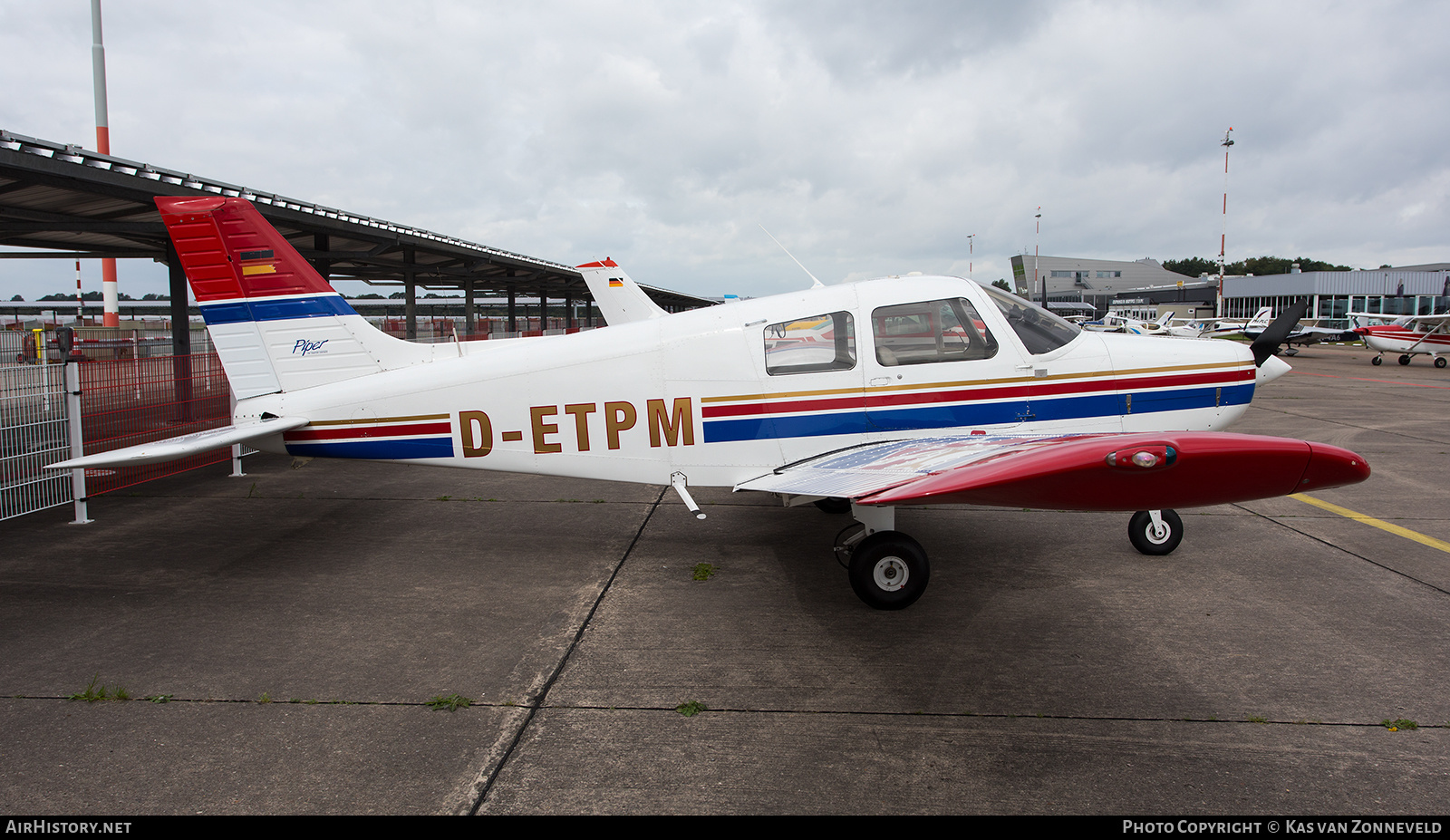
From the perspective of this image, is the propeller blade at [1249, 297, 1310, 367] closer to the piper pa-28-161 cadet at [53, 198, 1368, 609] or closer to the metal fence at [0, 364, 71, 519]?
the piper pa-28-161 cadet at [53, 198, 1368, 609]

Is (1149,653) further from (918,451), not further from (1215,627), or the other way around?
(918,451)

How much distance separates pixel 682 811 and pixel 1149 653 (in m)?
2.74

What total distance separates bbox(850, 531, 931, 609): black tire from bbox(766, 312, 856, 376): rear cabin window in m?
1.26

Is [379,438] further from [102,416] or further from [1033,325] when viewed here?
[1033,325]

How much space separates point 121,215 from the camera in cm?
962

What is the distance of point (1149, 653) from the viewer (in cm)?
386

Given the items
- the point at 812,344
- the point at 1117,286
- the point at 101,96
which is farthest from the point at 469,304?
the point at 1117,286

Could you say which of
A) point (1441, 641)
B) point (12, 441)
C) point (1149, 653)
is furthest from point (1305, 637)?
point (12, 441)

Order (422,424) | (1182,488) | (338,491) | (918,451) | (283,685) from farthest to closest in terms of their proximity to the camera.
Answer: (338,491), (422,424), (918,451), (283,685), (1182,488)

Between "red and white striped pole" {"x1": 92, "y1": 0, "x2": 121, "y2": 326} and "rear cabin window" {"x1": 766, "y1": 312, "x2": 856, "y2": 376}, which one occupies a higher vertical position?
"red and white striped pole" {"x1": 92, "y1": 0, "x2": 121, "y2": 326}

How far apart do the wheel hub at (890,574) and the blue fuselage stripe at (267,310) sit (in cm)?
441

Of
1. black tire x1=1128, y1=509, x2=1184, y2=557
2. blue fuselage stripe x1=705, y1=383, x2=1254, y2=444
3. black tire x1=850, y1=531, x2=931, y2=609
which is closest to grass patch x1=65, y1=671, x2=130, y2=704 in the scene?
blue fuselage stripe x1=705, y1=383, x2=1254, y2=444

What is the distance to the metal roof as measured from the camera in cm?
680

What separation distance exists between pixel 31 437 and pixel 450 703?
5903mm
